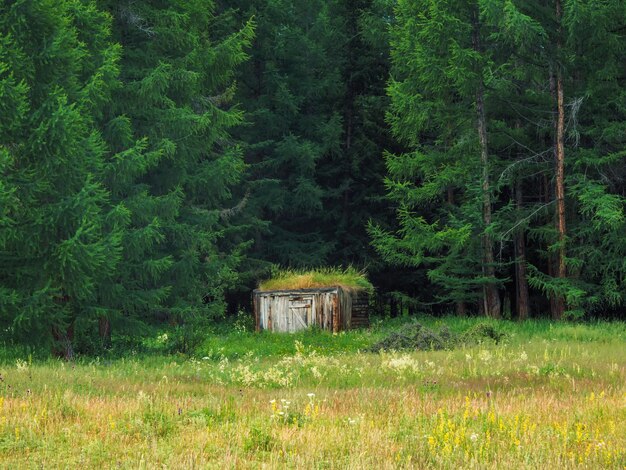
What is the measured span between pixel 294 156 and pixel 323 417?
2939cm

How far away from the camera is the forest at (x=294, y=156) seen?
16.8m

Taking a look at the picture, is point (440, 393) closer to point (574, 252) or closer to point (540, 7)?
point (574, 252)

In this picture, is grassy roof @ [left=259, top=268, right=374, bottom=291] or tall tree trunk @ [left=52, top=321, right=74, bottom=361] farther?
grassy roof @ [left=259, top=268, right=374, bottom=291]

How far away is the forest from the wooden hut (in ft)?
6.29

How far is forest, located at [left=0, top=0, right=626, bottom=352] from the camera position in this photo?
16.8 meters

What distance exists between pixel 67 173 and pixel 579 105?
19.5 m

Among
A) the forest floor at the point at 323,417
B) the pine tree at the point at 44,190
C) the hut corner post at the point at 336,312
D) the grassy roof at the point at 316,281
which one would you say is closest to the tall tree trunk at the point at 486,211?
the grassy roof at the point at 316,281

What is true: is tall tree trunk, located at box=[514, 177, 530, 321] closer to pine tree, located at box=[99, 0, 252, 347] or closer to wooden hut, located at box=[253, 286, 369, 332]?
wooden hut, located at box=[253, 286, 369, 332]

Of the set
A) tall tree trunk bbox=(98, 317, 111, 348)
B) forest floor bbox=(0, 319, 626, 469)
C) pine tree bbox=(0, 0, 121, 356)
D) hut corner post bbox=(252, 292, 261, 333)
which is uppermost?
pine tree bbox=(0, 0, 121, 356)

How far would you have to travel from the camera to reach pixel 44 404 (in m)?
8.54

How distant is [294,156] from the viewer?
121ft

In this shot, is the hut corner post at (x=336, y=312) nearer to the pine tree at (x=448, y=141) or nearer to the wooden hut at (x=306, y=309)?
the wooden hut at (x=306, y=309)

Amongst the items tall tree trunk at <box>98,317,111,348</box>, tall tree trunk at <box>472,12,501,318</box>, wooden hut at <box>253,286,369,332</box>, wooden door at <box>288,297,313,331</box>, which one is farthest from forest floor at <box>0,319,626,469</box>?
tall tree trunk at <box>472,12,501,318</box>

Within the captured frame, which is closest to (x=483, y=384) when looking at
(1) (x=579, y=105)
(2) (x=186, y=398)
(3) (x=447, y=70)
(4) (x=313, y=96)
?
(2) (x=186, y=398)
